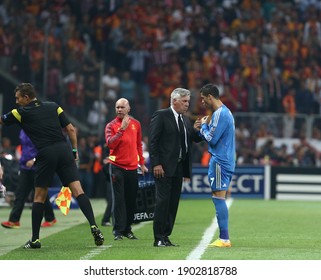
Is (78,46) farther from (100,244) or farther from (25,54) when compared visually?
(100,244)

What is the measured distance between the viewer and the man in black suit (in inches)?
551

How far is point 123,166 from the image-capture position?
15742 millimetres

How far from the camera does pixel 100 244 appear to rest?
45.1ft

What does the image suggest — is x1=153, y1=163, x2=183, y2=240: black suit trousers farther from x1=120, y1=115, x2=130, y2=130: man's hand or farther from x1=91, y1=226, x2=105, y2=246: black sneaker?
x1=120, y1=115, x2=130, y2=130: man's hand

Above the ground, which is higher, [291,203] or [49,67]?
[49,67]

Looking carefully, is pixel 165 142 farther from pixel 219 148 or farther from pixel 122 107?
pixel 122 107

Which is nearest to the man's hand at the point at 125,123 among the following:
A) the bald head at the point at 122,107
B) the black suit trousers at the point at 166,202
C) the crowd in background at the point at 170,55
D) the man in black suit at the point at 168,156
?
the bald head at the point at 122,107

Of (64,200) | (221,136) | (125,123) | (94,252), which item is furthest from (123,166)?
(94,252)

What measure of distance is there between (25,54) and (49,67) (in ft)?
2.97

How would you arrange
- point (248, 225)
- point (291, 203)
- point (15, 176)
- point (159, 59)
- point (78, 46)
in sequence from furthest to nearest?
point (159, 59), point (78, 46), point (291, 203), point (15, 176), point (248, 225)

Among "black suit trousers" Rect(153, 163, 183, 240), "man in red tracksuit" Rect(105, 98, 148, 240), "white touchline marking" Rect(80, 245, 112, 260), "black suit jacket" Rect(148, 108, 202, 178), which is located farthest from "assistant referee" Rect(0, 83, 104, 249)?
"man in red tracksuit" Rect(105, 98, 148, 240)

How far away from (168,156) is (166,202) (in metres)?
0.60

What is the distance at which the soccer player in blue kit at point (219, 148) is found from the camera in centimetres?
1378

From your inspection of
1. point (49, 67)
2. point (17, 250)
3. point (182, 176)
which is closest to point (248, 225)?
Answer: point (182, 176)
